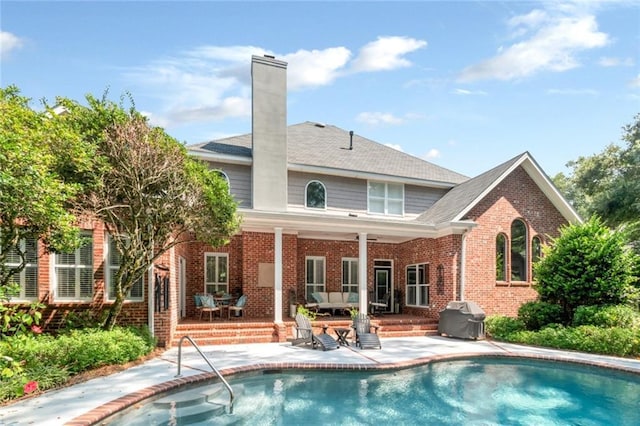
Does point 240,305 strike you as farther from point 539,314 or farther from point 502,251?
point 502,251

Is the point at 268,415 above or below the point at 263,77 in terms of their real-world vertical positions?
below

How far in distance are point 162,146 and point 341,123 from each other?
14.0 meters

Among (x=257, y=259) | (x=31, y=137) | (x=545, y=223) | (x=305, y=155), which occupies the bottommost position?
(x=257, y=259)

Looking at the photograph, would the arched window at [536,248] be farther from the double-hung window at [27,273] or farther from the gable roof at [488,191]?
the double-hung window at [27,273]

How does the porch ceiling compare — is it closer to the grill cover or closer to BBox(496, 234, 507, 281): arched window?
BBox(496, 234, 507, 281): arched window

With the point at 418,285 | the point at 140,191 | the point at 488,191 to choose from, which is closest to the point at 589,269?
the point at 488,191

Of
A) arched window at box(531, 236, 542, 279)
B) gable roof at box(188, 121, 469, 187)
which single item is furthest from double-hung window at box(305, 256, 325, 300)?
arched window at box(531, 236, 542, 279)

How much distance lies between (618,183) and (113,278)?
20971 mm

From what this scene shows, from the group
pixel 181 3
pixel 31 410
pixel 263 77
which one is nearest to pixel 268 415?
pixel 31 410

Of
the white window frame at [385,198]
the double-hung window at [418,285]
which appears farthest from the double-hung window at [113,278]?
the double-hung window at [418,285]

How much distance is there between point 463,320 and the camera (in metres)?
13.2

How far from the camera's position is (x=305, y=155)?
17125 millimetres

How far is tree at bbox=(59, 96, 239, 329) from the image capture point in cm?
881

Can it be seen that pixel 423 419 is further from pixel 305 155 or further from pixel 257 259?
pixel 305 155
